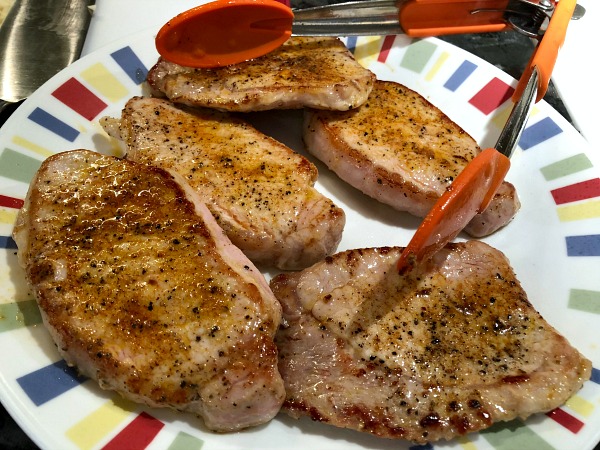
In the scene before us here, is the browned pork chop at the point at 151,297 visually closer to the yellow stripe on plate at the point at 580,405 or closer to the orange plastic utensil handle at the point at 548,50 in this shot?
the yellow stripe on plate at the point at 580,405

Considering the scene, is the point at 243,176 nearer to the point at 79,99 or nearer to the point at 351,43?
the point at 79,99

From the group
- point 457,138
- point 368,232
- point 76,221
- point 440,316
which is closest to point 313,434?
point 440,316

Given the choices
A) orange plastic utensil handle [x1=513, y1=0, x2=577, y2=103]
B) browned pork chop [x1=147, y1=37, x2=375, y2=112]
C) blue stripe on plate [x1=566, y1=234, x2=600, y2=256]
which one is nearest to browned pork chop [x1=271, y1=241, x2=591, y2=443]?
blue stripe on plate [x1=566, y1=234, x2=600, y2=256]

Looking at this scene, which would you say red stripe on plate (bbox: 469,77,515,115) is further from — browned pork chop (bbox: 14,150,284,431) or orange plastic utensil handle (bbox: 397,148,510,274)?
browned pork chop (bbox: 14,150,284,431)

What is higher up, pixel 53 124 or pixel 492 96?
pixel 492 96

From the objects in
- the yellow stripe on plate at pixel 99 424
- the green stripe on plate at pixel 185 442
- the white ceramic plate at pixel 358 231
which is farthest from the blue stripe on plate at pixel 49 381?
the green stripe on plate at pixel 185 442

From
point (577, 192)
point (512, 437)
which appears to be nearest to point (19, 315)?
point (512, 437)

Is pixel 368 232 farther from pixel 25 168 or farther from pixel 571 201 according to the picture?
pixel 25 168
